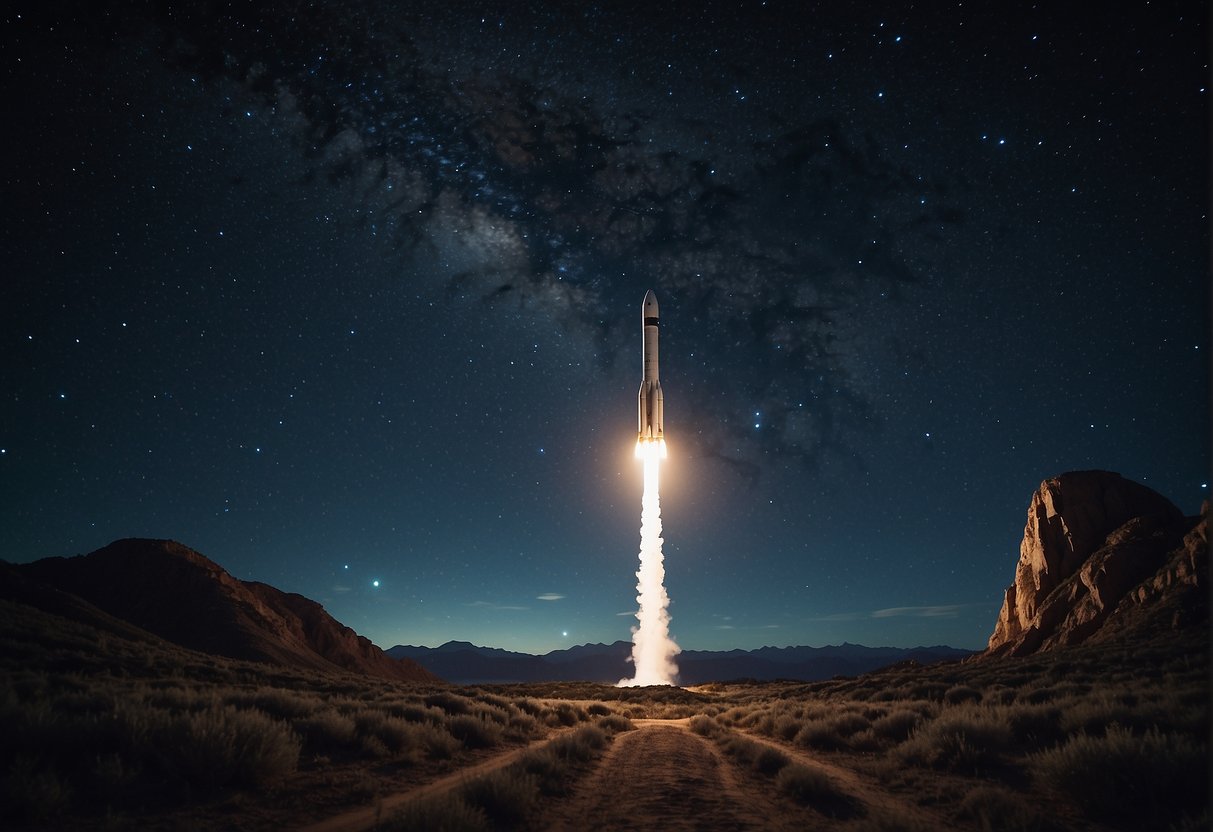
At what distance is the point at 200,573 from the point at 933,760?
104m

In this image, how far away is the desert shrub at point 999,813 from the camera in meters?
7.23

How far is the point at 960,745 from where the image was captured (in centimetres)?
1112

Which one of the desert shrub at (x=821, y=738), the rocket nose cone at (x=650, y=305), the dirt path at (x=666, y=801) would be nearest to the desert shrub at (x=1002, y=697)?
the desert shrub at (x=821, y=738)

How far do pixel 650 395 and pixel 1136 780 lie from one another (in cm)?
4433

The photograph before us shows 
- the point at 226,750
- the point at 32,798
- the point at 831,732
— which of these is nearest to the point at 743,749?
the point at 831,732

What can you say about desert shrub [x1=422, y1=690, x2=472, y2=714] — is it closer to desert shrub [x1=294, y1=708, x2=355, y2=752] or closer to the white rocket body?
desert shrub [x1=294, y1=708, x2=355, y2=752]

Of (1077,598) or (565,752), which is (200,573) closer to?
(565,752)

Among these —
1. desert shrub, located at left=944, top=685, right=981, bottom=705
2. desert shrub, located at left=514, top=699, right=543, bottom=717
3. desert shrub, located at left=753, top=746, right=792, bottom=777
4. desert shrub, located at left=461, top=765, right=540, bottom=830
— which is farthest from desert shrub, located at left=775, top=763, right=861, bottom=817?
desert shrub, located at left=944, top=685, right=981, bottom=705

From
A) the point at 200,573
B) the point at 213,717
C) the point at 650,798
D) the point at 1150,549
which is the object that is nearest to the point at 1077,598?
the point at 1150,549

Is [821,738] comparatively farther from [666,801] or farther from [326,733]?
[326,733]

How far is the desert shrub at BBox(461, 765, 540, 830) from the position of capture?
775cm

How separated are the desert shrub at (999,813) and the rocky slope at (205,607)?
3144 inches

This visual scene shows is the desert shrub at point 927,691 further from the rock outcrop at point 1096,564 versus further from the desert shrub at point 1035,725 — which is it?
the rock outcrop at point 1096,564

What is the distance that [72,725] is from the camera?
327 inches
